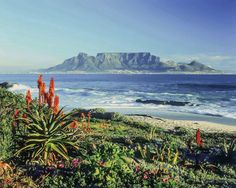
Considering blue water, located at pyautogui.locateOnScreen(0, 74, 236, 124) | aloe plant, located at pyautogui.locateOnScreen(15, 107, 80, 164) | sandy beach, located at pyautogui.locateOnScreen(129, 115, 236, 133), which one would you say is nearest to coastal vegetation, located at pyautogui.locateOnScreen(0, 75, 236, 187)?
aloe plant, located at pyautogui.locateOnScreen(15, 107, 80, 164)

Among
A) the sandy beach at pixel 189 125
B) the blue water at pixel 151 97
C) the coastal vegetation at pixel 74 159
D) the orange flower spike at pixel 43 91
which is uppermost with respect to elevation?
the orange flower spike at pixel 43 91

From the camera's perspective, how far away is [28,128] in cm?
1184

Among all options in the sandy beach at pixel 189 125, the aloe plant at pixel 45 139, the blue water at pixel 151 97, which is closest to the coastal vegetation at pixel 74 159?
the aloe plant at pixel 45 139

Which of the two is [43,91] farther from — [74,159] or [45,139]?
[74,159]

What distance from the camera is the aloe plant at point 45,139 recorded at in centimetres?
1125

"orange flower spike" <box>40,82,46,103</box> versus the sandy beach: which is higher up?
"orange flower spike" <box>40,82,46,103</box>

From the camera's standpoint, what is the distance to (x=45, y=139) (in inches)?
452

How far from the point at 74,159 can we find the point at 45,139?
4.40ft

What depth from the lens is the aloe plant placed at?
11.2 m

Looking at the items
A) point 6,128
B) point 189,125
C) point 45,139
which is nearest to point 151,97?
point 189,125

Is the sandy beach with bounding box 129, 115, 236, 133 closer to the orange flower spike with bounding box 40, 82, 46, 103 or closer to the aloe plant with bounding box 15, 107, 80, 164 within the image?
the aloe plant with bounding box 15, 107, 80, 164

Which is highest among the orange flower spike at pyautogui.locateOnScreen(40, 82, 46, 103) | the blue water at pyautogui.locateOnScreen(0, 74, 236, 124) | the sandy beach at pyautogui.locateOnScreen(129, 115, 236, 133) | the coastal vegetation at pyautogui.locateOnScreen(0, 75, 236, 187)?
the orange flower spike at pyautogui.locateOnScreen(40, 82, 46, 103)

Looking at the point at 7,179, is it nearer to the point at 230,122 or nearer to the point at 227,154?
the point at 227,154

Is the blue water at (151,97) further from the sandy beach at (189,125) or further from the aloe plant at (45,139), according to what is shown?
the sandy beach at (189,125)
